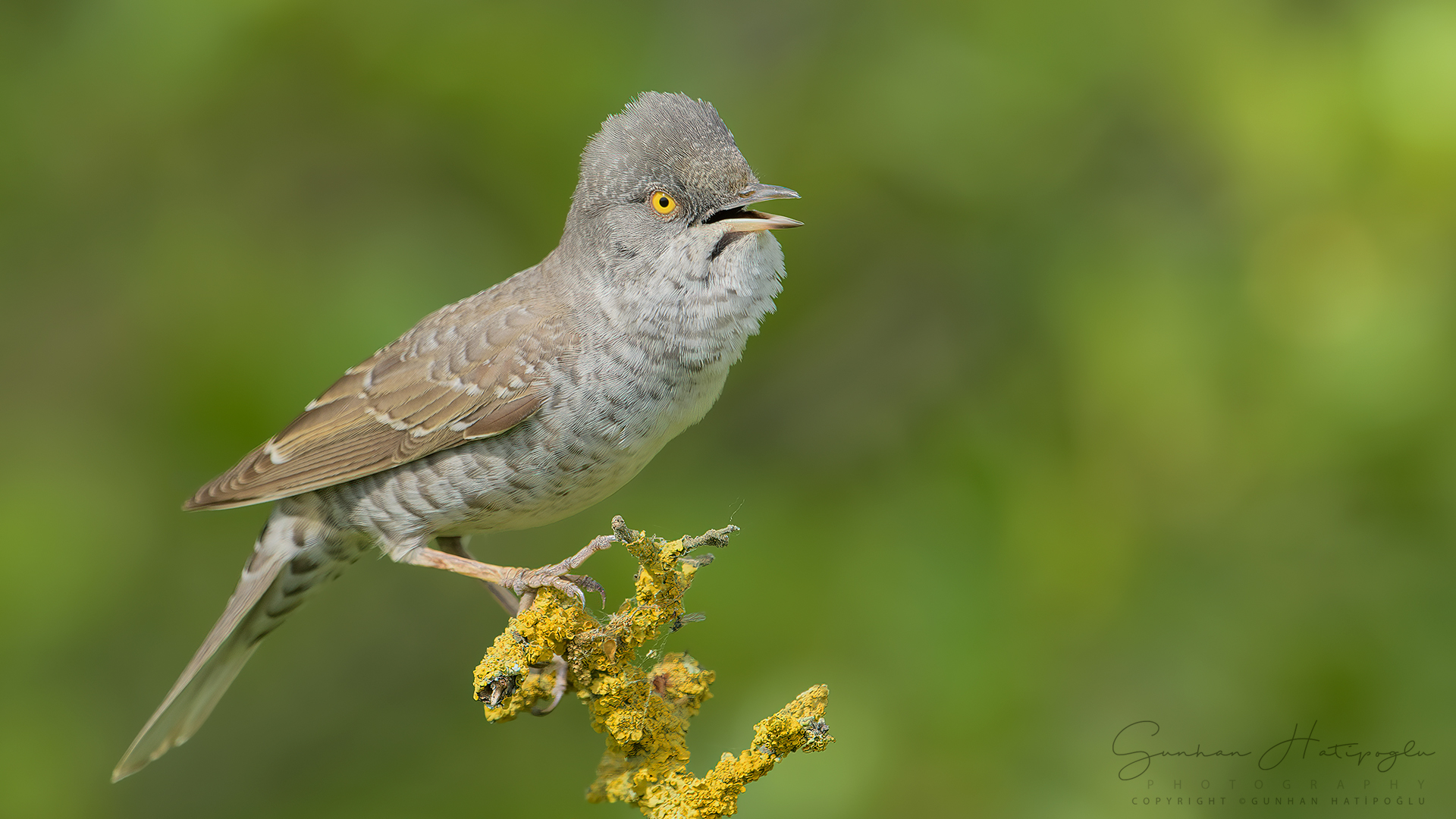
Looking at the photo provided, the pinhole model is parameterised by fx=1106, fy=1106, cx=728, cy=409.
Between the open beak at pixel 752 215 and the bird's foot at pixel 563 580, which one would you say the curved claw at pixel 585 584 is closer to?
the bird's foot at pixel 563 580

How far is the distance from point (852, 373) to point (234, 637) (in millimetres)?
3018

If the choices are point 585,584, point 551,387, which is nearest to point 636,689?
point 585,584

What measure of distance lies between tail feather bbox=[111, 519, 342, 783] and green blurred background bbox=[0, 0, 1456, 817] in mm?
890

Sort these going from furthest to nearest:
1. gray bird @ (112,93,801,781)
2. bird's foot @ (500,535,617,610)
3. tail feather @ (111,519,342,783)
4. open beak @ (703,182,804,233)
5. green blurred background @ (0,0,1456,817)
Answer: green blurred background @ (0,0,1456,817), tail feather @ (111,519,342,783), gray bird @ (112,93,801,781), open beak @ (703,182,804,233), bird's foot @ (500,535,617,610)

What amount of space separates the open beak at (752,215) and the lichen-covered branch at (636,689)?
0.93 meters

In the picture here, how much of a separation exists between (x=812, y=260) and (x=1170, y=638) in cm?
209

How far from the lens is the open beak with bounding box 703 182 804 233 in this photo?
275 centimetres

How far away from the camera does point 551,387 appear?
9.75 feet

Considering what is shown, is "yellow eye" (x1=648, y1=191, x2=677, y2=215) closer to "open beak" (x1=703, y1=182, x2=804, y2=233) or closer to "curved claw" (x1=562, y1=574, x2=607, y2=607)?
"open beak" (x1=703, y1=182, x2=804, y2=233)

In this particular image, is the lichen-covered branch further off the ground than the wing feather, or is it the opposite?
the wing feather

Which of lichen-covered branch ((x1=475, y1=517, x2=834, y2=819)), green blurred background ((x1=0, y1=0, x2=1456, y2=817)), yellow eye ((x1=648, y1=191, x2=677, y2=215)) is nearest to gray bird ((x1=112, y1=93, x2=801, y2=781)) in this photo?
yellow eye ((x1=648, y1=191, x2=677, y2=215))

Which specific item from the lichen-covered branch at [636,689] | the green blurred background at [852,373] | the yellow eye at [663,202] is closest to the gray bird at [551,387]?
the yellow eye at [663,202]

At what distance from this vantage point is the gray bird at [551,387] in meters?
2.86

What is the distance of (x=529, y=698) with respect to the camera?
2.40 metres
